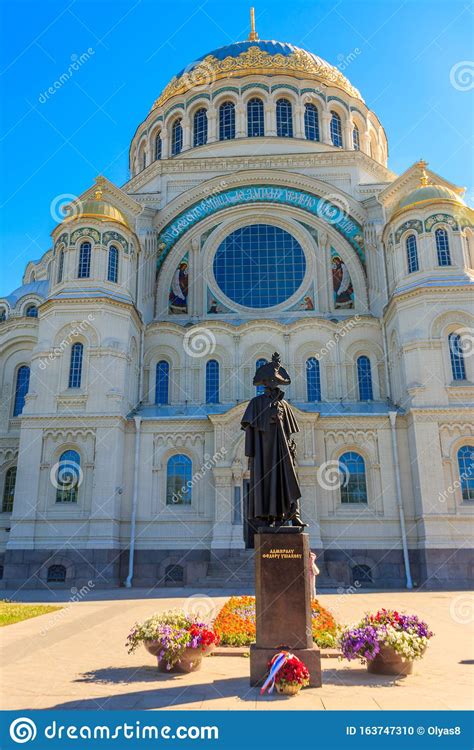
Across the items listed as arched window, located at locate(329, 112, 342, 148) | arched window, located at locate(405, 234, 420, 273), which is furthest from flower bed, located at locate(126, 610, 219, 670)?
arched window, located at locate(329, 112, 342, 148)

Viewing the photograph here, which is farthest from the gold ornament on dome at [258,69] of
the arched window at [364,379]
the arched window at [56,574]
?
the arched window at [56,574]

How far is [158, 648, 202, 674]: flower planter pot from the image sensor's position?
8.75m

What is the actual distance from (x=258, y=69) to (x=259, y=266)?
1502cm

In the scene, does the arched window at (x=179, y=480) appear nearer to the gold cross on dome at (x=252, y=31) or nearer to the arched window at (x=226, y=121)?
the arched window at (x=226, y=121)

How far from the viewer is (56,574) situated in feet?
78.6

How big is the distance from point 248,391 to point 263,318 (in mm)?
3784

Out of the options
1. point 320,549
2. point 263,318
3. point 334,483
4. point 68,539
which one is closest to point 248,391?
point 263,318

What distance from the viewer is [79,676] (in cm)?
855

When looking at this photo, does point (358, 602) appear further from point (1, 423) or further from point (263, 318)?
point (1, 423)

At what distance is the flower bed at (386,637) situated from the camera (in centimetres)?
839

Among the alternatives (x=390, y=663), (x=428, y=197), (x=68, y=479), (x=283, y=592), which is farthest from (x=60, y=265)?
(x=390, y=663)

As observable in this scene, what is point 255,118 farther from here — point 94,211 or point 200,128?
point 94,211

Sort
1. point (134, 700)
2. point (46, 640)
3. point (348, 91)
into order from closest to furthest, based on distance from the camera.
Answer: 1. point (134, 700)
2. point (46, 640)
3. point (348, 91)

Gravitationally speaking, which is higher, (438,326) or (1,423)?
(438,326)
